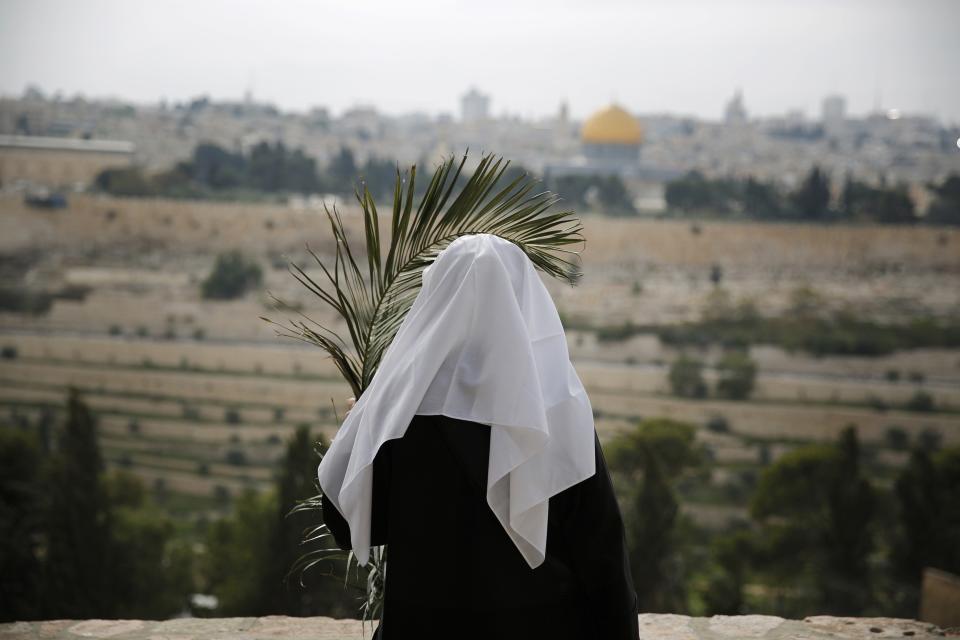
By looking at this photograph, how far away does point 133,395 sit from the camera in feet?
70.4

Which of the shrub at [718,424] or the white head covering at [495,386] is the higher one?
the white head covering at [495,386]

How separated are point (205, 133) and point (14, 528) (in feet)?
82.1

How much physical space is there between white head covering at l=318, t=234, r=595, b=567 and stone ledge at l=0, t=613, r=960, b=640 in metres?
1.07

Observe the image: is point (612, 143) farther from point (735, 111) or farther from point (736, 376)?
point (736, 376)

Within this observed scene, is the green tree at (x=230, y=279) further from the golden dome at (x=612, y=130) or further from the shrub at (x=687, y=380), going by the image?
the golden dome at (x=612, y=130)

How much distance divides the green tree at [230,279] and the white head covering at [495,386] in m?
24.0

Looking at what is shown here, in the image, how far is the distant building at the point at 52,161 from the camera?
1016 inches

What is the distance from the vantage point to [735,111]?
4578 cm

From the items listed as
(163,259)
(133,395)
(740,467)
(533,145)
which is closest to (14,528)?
(133,395)

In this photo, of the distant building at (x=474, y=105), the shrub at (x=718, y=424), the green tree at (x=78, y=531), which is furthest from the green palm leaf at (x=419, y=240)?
the distant building at (x=474, y=105)

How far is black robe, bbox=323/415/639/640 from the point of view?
1060mm

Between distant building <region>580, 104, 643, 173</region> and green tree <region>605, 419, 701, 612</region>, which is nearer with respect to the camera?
green tree <region>605, 419, 701, 612</region>

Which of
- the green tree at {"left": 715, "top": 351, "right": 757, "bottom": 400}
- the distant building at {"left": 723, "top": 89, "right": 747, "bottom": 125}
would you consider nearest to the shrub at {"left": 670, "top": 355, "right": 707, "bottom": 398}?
the green tree at {"left": 715, "top": 351, "right": 757, "bottom": 400}

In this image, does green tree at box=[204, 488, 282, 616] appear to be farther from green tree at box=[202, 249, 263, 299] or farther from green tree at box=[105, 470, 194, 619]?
green tree at box=[202, 249, 263, 299]
